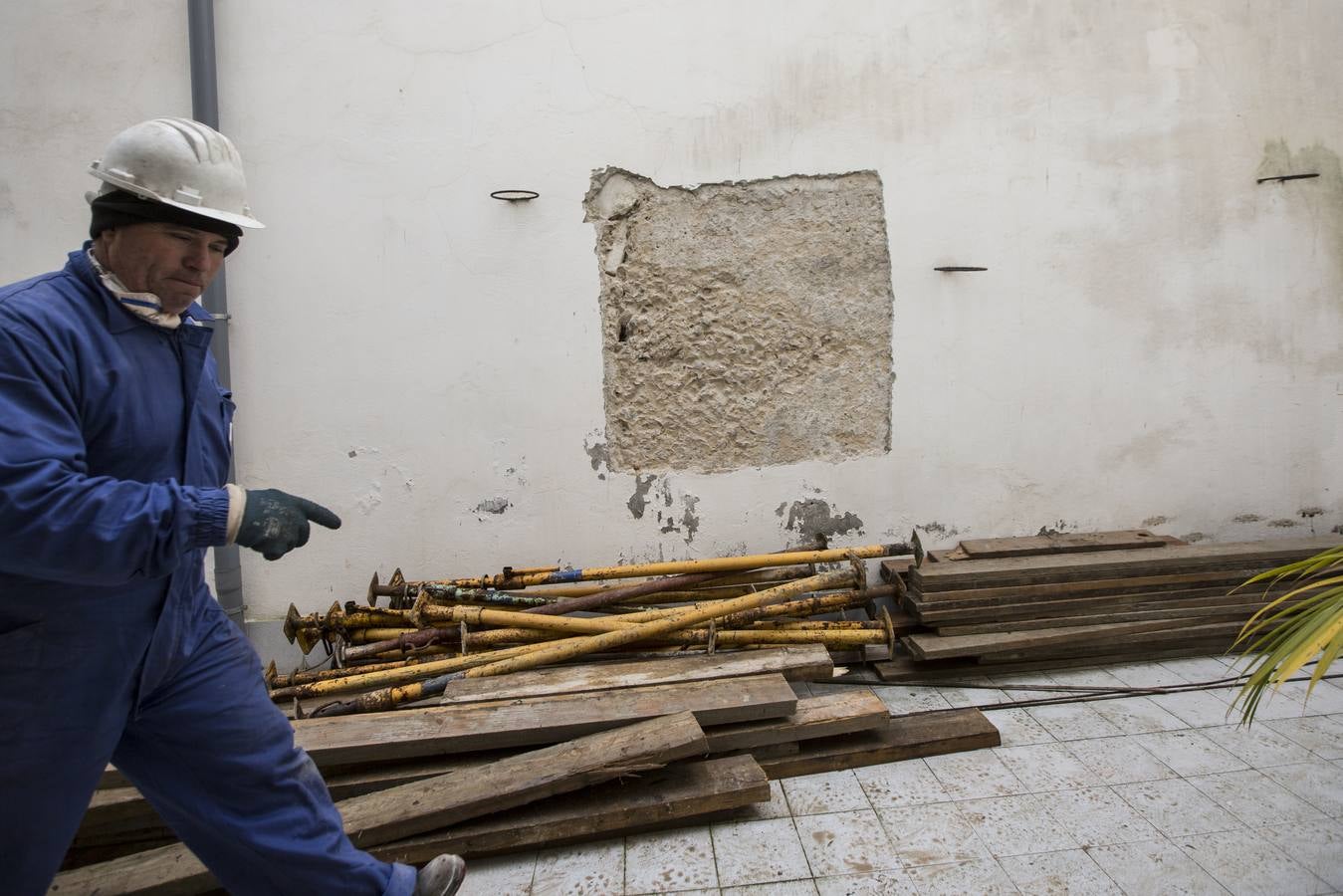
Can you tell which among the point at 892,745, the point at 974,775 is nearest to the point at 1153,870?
the point at 974,775

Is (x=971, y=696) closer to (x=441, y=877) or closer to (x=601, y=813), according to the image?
Answer: (x=601, y=813)

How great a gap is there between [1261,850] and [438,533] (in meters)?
3.64

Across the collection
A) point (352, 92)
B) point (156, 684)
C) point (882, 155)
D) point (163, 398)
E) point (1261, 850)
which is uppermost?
point (352, 92)

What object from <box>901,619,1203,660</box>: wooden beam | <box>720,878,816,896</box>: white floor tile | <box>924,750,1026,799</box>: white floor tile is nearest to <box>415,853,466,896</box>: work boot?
<box>720,878,816,896</box>: white floor tile

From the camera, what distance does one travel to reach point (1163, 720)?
3.49 metres

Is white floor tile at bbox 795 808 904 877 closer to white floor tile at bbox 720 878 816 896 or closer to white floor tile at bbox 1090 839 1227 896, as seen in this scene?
white floor tile at bbox 720 878 816 896

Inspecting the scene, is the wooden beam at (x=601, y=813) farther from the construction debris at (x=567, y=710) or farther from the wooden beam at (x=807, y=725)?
the wooden beam at (x=807, y=725)

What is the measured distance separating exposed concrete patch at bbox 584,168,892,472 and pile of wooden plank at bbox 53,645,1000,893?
140 cm

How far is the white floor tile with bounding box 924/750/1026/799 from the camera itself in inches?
119

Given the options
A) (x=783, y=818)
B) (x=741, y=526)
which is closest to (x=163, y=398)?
(x=783, y=818)

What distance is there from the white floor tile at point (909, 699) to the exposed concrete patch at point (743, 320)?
1.27 metres

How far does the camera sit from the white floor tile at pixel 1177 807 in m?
2.73

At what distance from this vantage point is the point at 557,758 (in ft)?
9.41

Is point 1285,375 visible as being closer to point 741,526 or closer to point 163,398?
point 741,526
